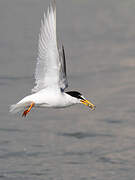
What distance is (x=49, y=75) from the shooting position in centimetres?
1253

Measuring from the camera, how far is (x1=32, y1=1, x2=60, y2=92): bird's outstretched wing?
12.0m

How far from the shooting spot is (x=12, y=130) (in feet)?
49.3

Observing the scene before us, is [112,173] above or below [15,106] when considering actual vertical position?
below

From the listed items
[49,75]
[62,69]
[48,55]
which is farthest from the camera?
[49,75]

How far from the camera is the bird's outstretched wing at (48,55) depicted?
12.0 m

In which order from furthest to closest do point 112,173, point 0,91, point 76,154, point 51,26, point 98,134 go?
point 0,91, point 98,134, point 76,154, point 112,173, point 51,26

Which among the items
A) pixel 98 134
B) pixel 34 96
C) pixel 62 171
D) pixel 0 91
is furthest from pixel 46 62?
pixel 0 91

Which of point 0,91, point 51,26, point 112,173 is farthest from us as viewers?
point 0,91

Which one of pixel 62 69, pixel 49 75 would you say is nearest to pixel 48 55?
pixel 62 69

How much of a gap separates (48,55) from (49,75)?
49 centimetres

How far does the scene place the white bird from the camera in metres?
12.1

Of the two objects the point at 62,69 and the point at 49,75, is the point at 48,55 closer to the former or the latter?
the point at 62,69

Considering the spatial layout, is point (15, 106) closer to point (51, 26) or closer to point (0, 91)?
point (51, 26)

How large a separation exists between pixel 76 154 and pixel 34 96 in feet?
7.31
